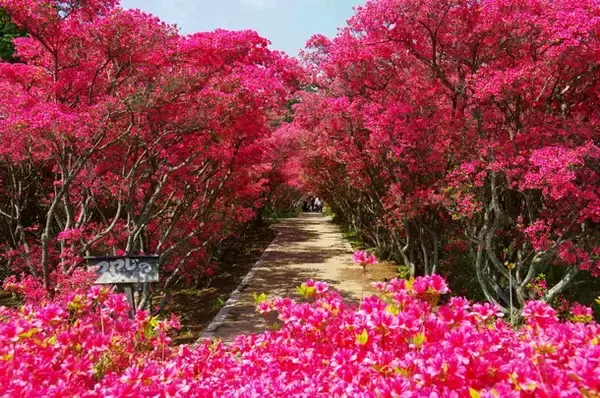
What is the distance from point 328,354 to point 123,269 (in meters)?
2.61

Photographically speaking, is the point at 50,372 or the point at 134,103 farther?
the point at 134,103

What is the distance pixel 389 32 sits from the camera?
6.01m

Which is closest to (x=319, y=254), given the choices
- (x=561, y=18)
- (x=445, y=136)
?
(x=445, y=136)

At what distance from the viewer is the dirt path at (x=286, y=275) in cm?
658

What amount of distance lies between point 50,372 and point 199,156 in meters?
5.26

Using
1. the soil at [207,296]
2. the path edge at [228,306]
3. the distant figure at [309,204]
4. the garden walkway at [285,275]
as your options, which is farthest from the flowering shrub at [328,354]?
the distant figure at [309,204]

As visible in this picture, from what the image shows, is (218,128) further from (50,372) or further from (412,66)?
(50,372)

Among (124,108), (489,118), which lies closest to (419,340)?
(124,108)

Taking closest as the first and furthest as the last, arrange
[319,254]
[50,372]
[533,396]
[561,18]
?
[533,396] < [50,372] < [561,18] < [319,254]

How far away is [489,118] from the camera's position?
5719 mm

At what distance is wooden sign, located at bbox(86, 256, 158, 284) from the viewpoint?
13.4 ft

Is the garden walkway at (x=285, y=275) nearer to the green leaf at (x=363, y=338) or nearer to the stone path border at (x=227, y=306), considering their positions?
the stone path border at (x=227, y=306)

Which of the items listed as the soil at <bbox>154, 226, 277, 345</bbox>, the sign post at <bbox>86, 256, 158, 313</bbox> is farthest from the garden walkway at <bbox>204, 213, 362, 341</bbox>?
the sign post at <bbox>86, 256, 158, 313</bbox>

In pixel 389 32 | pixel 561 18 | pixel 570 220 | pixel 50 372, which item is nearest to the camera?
pixel 50 372
